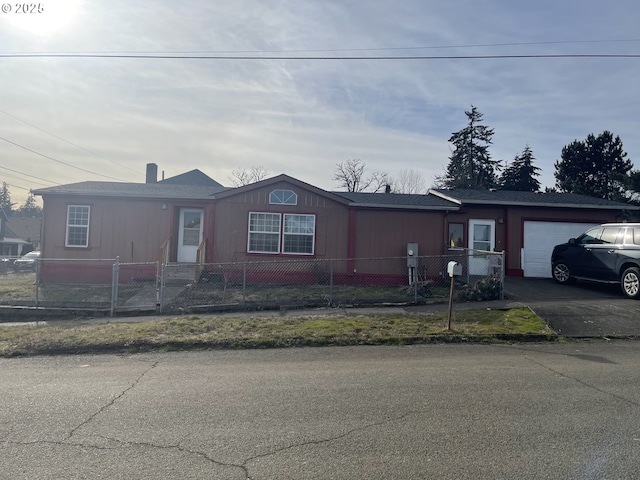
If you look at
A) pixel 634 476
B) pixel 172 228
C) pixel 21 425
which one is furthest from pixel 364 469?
pixel 172 228

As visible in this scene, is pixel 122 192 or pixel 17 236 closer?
pixel 122 192

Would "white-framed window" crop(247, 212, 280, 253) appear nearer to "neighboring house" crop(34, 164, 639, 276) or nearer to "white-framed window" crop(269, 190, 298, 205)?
"neighboring house" crop(34, 164, 639, 276)

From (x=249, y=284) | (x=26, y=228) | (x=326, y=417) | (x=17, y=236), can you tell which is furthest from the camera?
(x=26, y=228)

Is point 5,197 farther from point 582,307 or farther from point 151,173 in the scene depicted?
point 582,307

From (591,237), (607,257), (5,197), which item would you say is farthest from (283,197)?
(5,197)

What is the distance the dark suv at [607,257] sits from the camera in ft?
34.6

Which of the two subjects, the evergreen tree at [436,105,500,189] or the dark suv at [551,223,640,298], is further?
the evergreen tree at [436,105,500,189]

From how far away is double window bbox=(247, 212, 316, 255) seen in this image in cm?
1495

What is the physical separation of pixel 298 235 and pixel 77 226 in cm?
773

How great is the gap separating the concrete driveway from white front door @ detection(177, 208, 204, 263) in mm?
10356

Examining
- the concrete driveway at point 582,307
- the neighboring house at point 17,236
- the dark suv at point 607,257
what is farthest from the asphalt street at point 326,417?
the neighboring house at point 17,236

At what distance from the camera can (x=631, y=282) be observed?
10477mm

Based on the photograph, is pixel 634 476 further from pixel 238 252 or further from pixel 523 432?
pixel 238 252

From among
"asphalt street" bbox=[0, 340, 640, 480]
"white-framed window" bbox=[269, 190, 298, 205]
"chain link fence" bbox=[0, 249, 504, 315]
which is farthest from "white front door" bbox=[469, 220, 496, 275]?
"asphalt street" bbox=[0, 340, 640, 480]
